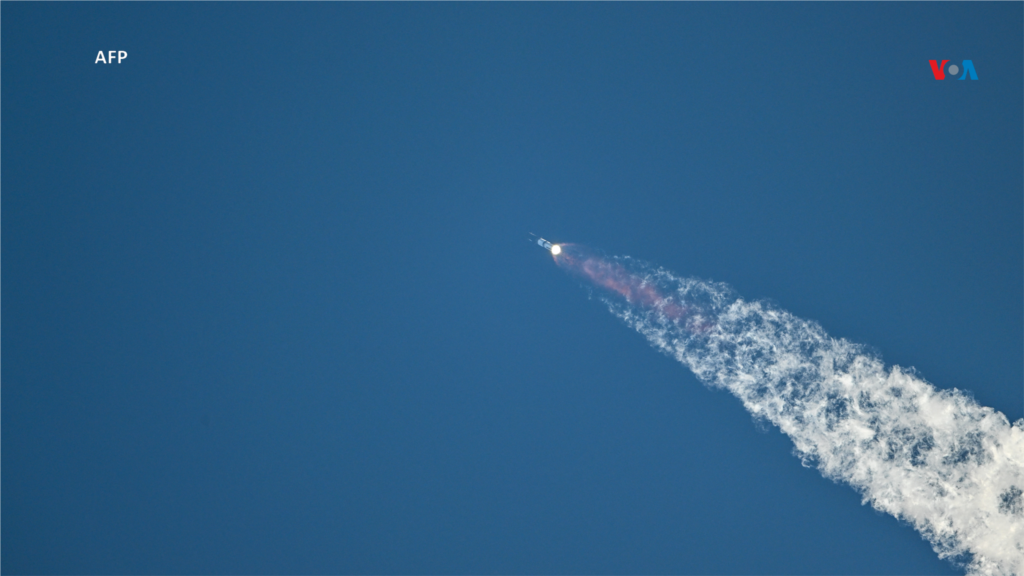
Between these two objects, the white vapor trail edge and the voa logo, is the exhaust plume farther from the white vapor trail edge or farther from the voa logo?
the voa logo

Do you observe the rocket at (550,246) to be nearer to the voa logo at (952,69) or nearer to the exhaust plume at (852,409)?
the exhaust plume at (852,409)

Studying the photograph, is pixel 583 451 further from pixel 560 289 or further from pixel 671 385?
pixel 560 289

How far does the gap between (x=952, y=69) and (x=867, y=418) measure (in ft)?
72.3

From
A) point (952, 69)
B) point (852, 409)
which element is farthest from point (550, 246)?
point (952, 69)

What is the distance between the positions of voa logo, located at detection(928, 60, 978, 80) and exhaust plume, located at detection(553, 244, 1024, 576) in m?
17.5

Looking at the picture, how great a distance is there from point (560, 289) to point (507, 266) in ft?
12.7

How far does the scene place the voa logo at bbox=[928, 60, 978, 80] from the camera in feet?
109

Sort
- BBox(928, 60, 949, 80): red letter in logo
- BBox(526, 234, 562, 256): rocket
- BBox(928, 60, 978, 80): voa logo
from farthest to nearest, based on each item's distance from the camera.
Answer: BBox(526, 234, 562, 256): rocket, BBox(928, 60, 949, 80): red letter in logo, BBox(928, 60, 978, 80): voa logo

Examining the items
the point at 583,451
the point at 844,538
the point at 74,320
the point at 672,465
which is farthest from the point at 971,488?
the point at 74,320

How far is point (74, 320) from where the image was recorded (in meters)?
38.8

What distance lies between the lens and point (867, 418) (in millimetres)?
31891

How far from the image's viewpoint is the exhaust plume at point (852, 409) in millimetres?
30406

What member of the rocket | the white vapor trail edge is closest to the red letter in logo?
the white vapor trail edge

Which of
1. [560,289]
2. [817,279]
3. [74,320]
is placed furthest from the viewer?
[74,320]
